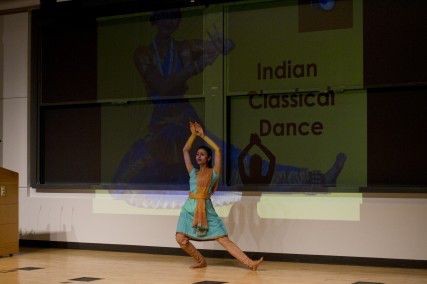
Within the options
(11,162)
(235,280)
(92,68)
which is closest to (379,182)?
(235,280)

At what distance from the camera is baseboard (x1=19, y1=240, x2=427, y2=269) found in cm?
626

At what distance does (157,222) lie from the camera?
7.41 m

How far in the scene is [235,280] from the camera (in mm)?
5465

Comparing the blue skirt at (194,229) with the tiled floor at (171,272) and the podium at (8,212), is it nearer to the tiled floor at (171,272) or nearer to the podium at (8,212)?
the tiled floor at (171,272)

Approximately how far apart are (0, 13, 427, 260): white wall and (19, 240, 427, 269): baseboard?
0.04 meters

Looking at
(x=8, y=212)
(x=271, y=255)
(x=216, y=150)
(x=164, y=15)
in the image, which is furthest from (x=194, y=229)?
(x=164, y=15)

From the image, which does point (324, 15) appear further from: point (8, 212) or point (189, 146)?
point (8, 212)

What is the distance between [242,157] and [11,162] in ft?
9.66

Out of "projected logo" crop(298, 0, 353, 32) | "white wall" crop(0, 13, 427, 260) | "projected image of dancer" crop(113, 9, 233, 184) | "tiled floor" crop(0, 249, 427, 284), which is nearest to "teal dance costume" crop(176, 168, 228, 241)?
"tiled floor" crop(0, 249, 427, 284)

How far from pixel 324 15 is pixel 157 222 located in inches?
106

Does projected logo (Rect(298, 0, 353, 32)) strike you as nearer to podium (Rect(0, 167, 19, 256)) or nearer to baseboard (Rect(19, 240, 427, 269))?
baseboard (Rect(19, 240, 427, 269))

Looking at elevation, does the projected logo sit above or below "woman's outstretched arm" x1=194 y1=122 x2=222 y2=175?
above

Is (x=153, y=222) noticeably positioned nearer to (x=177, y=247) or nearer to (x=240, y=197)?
(x=177, y=247)

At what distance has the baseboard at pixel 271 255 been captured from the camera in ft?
20.5
